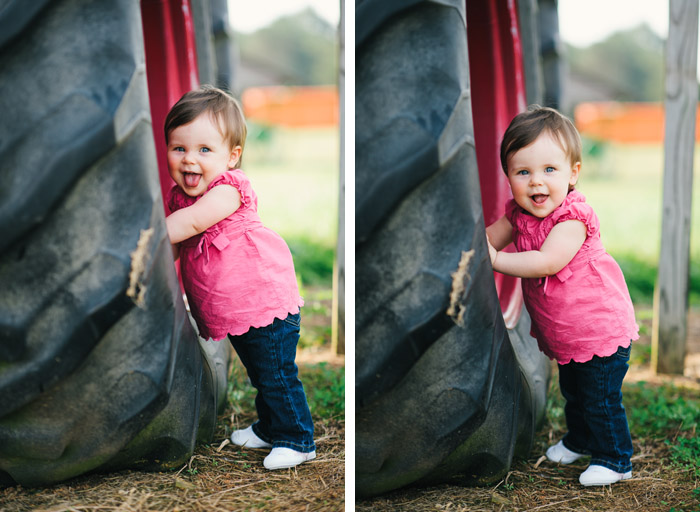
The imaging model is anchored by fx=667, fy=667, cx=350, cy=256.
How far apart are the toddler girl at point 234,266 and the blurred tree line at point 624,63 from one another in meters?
17.3

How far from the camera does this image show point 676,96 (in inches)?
94.3

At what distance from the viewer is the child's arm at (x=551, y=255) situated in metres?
1.55

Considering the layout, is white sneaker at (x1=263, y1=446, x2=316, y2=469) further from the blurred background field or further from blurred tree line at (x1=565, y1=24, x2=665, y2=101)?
blurred tree line at (x1=565, y1=24, x2=665, y2=101)

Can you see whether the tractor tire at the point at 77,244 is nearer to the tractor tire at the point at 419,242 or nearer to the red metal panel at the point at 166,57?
the tractor tire at the point at 419,242

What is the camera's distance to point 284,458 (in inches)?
63.1

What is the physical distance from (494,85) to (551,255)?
0.55m

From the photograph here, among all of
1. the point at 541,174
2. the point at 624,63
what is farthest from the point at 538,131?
the point at 624,63

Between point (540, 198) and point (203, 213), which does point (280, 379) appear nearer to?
point (203, 213)

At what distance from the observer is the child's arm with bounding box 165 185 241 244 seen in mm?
1537

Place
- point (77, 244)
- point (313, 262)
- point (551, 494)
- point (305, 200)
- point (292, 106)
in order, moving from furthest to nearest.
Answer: point (292, 106) → point (305, 200) → point (313, 262) → point (551, 494) → point (77, 244)

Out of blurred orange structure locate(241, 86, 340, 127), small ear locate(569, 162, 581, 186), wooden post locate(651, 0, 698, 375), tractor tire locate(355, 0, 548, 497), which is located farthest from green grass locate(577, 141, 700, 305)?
blurred orange structure locate(241, 86, 340, 127)

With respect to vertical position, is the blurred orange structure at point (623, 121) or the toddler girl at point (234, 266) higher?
the blurred orange structure at point (623, 121)

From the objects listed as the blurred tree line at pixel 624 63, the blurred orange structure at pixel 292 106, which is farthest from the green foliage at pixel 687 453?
the blurred tree line at pixel 624 63

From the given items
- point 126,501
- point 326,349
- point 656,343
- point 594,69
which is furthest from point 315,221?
point 594,69
